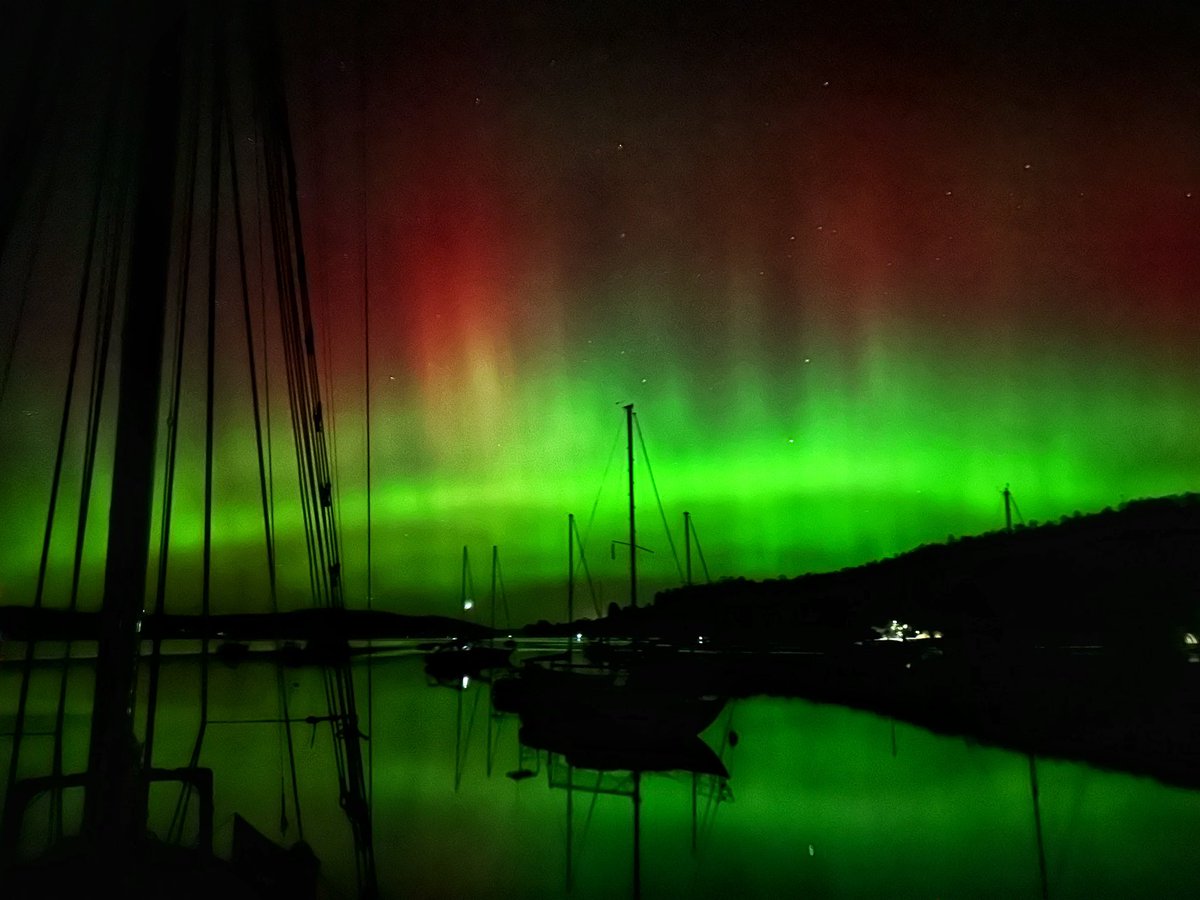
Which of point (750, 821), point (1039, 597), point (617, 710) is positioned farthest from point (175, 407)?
point (1039, 597)

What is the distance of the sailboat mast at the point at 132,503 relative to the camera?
197cm

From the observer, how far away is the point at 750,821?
5.62m

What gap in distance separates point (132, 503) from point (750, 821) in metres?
4.64

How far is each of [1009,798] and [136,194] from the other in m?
6.68

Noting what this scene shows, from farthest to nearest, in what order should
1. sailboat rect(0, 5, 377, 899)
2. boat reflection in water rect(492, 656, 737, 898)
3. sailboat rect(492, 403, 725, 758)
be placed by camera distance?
sailboat rect(492, 403, 725, 758)
boat reflection in water rect(492, 656, 737, 898)
sailboat rect(0, 5, 377, 899)

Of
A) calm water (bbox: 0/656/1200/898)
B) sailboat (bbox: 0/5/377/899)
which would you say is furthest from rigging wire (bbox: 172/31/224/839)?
calm water (bbox: 0/656/1200/898)

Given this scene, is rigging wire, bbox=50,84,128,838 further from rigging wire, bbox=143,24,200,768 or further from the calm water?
the calm water

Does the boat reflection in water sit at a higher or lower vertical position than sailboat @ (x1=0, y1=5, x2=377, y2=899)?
lower

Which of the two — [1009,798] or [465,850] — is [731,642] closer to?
[1009,798]

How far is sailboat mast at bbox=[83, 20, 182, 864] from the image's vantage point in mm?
1970

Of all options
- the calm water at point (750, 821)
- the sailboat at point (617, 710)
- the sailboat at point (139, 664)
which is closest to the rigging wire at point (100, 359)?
the sailboat at point (139, 664)

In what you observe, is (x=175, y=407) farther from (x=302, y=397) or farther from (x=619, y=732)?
(x=619, y=732)

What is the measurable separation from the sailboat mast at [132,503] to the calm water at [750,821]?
1271 millimetres

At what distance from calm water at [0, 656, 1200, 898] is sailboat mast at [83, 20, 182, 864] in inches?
50.0
